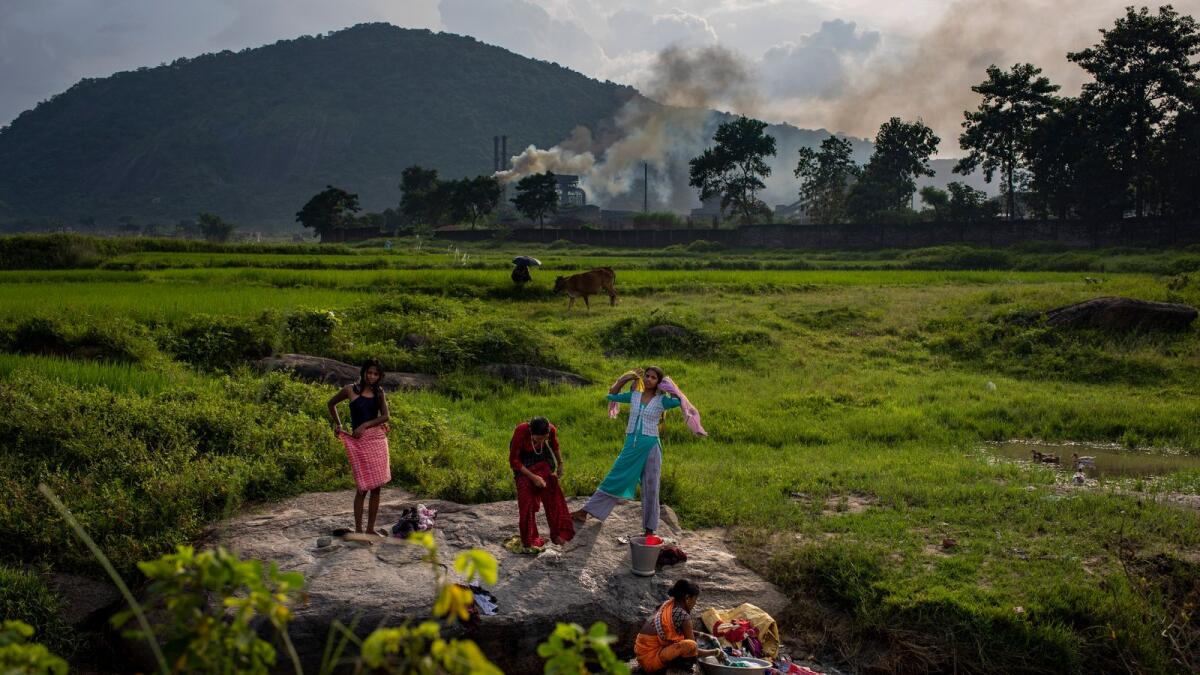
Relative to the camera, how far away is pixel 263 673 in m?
3.03

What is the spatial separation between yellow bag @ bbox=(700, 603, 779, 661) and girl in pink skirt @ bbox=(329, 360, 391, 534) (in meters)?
3.02

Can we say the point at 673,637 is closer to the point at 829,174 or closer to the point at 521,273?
the point at 521,273

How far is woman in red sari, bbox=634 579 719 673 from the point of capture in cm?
720

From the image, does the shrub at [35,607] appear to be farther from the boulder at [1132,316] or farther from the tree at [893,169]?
the tree at [893,169]

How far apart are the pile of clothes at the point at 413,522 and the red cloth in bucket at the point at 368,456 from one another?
0.41 metres

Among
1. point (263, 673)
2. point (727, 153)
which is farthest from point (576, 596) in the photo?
point (727, 153)

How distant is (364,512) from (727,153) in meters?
52.9

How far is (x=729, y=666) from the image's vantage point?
6996 mm

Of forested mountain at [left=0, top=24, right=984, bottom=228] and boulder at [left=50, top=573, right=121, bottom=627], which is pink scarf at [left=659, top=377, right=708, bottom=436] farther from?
forested mountain at [left=0, top=24, right=984, bottom=228]

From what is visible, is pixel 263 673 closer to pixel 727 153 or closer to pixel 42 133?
pixel 727 153

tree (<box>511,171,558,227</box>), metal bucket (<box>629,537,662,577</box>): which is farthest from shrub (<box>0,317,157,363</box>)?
tree (<box>511,171,558,227</box>)

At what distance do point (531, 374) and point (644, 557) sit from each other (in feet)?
28.1

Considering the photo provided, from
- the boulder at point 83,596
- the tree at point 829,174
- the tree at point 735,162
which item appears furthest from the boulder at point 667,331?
the tree at point 829,174

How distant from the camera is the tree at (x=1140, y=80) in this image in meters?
40.4
